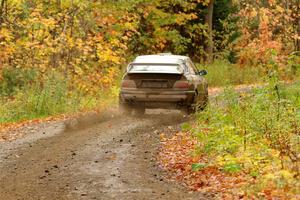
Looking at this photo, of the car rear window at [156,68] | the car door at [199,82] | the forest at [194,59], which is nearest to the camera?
the forest at [194,59]

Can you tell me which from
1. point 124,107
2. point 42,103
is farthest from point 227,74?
point 124,107

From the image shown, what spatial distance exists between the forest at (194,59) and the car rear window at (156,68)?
1448 mm

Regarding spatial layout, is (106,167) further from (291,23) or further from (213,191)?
(291,23)

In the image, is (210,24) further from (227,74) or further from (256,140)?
(256,140)

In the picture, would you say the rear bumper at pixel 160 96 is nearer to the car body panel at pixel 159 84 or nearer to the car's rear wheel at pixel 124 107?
the car body panel at pixel 159 84

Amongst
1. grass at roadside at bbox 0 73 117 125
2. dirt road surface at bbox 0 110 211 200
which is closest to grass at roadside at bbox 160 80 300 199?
dirt road surface at bbox 0 110 211 200

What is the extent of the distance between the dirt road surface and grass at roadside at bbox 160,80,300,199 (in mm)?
440

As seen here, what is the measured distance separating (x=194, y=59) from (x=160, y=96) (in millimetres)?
20860

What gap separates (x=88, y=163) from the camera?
1074 cm

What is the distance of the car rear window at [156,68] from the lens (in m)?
16.5

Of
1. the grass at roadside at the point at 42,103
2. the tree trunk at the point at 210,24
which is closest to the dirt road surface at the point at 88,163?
the grass at roadside at the point at 42,103

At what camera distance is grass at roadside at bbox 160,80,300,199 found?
8.16 meters

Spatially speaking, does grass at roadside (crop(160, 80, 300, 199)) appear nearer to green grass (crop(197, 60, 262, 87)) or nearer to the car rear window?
the car rear window

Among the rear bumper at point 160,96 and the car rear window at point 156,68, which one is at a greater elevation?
the car rear window at point 156,68
